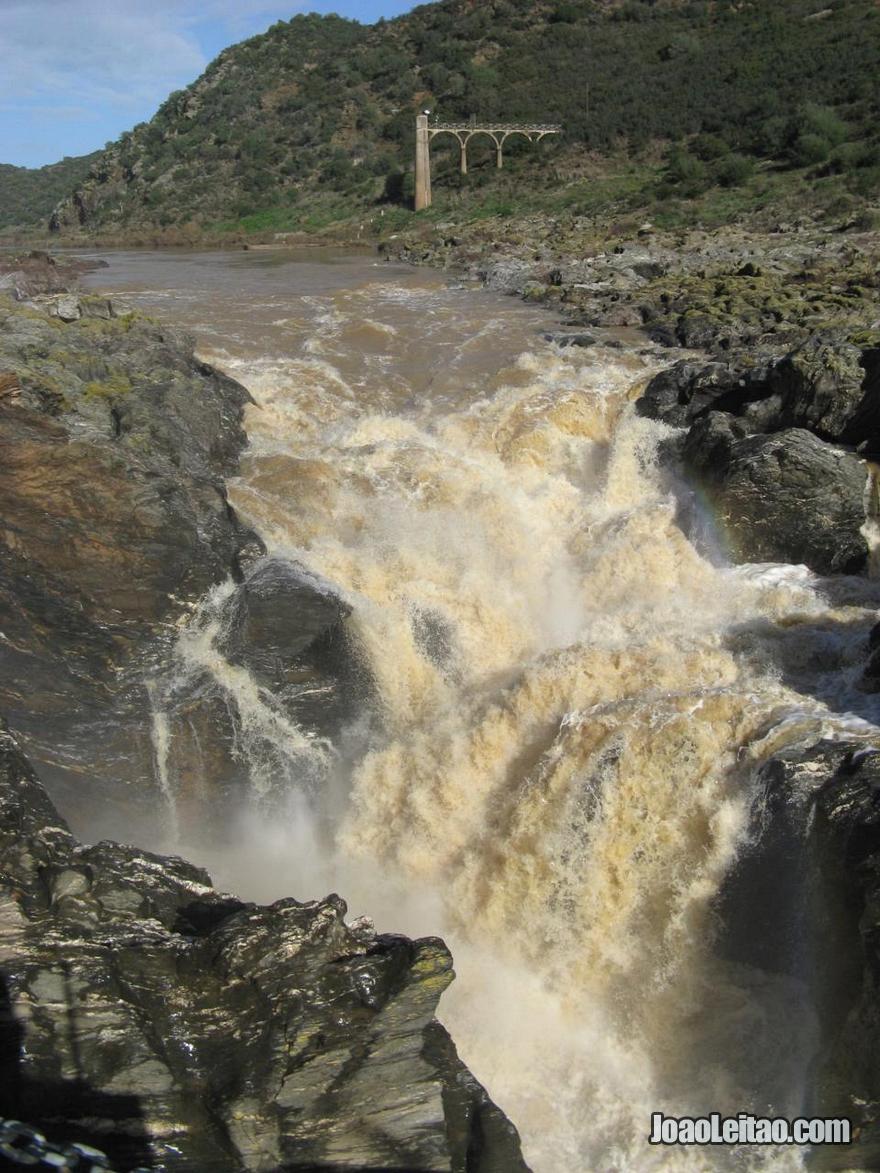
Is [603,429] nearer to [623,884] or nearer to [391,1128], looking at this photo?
[623,884]

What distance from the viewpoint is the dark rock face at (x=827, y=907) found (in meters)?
6.61

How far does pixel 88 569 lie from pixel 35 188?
441 feet

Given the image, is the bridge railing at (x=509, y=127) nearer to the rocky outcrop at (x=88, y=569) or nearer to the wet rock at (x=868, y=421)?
the wet rock at (x=868, y=421)

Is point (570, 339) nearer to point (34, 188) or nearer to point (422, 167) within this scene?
point (422, 167)

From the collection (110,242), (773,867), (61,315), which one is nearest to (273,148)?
(110,242)

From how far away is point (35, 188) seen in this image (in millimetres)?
123188

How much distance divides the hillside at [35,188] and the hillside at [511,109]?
2510 cm

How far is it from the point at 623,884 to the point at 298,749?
14.4 ft

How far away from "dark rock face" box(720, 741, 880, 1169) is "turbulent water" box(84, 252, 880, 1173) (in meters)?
0.25

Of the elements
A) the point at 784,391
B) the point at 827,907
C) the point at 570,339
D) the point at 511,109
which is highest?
the point at 511,109

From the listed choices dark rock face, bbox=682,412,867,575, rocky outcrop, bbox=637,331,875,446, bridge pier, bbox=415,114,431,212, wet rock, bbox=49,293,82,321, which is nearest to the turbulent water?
dark rock face, bbox=682,412,867,575

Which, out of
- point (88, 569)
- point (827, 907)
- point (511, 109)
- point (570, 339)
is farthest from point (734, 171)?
point (827, 907)

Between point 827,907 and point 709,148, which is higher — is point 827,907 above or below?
below

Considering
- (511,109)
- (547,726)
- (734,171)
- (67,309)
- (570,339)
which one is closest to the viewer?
(547,726)
